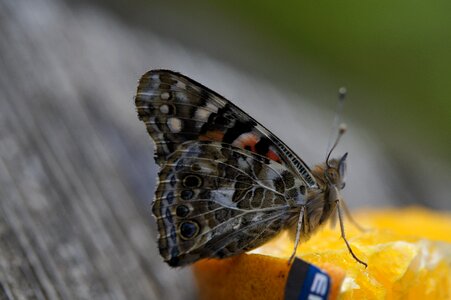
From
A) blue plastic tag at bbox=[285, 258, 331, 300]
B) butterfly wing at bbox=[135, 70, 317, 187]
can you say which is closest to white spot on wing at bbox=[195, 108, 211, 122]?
butterfly wing at bbox=[135, 70, 317, 187]

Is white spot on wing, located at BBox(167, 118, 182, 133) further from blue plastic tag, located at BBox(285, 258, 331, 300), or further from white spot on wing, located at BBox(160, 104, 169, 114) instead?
blue plastic tag, located at BBox(285, 258, 331, 300)

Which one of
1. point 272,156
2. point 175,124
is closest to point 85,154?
point 175,124

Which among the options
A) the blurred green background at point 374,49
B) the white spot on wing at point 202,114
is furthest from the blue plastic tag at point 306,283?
the blurred green background at point 374,49

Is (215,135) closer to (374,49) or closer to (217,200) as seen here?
(217,200)

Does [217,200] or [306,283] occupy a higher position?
[217,200]

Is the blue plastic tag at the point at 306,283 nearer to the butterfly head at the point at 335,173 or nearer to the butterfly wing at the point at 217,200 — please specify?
the butterfly wing at the point at 217,200

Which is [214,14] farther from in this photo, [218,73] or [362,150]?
[362,150]
